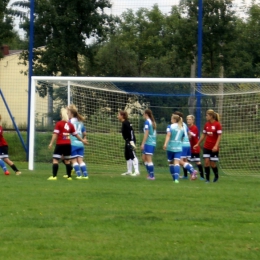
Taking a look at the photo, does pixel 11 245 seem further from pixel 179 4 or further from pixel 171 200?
pixel 179 4

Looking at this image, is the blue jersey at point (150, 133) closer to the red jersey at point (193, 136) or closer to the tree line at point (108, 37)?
the red jersey at point (193, 136)

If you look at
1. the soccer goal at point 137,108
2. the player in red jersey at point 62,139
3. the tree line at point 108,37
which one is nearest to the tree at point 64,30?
the tree line at point 108,37

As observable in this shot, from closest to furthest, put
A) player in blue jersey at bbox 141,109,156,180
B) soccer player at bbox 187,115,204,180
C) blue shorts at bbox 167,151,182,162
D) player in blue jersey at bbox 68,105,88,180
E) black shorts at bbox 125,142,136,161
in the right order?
blue shorts at bbox 167,151,182,162
player in blue jersey at bbox 68,105,88,180
player in blue jersey at bbox 141,109,156,180
soccer player at bbox 187,115,204,180
black shorts at bbox 125,142,136,161

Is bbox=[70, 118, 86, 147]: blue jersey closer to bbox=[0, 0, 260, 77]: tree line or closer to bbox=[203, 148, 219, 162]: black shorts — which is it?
bbox=[203, 148, 219, 162]: black shorts

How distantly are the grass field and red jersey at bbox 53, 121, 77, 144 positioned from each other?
5.53ft

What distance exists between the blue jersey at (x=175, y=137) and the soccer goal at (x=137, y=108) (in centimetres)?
329

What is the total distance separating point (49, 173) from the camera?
1930 cm

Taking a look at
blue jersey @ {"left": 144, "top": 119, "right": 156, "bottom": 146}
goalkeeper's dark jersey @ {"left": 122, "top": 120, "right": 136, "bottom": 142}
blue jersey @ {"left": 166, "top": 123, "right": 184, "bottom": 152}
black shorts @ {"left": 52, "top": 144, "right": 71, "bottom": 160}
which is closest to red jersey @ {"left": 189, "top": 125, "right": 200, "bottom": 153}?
blue jersey @ {"left": 144, "top": 119, "right": 156, "bottom": 146}

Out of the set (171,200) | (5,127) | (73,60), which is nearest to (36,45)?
(73,60)

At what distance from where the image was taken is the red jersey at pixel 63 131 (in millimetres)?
16391

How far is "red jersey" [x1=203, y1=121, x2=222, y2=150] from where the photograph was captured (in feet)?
55.2

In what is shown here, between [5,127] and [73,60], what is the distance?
3551 millimetres

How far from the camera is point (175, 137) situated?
16.6m

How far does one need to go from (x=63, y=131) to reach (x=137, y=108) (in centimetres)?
536
